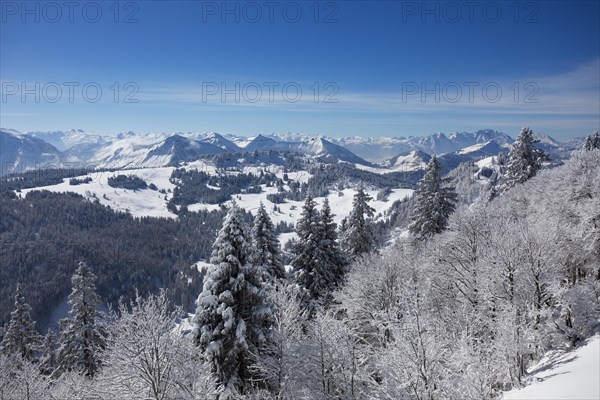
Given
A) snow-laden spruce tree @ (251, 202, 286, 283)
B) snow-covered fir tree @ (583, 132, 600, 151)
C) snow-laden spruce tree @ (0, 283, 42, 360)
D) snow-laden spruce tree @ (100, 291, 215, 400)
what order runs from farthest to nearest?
1. snow-covered fir tree @ (583, 132, 600, 151)
2. snow-laden spruce tree @ (0, 283, 42, 360)
3. snow-laden spruce tree @ (251, 202, 286, 283)
4. snow-laden spruce tree @ (100, 291, 215, 400)

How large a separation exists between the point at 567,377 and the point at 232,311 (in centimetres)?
1590

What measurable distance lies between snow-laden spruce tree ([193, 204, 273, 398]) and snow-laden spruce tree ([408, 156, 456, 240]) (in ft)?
84.7

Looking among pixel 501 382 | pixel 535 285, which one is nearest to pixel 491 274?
pixel 535 285

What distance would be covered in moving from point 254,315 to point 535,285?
1742cm

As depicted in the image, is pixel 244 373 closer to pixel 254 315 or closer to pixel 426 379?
pixel 254 315

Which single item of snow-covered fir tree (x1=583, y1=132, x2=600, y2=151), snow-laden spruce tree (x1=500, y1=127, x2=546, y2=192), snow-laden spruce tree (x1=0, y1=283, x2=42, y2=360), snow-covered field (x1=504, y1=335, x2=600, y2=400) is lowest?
snow-laden spruce tree (x1=0, y1=283, x2=42, y2=360)

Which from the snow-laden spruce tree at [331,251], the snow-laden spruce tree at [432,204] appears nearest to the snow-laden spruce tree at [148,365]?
the snow-laden spruce tree at [331,251]

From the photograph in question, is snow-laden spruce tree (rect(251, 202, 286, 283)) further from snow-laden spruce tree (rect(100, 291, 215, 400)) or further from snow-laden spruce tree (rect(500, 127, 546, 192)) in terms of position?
snow-laden spruce tree (rect(500, 127, 546, 192))

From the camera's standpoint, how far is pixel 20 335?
38.5m

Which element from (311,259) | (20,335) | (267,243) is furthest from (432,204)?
(20,335)

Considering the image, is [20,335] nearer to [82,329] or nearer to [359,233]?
[82,329]

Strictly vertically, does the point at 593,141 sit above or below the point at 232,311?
above

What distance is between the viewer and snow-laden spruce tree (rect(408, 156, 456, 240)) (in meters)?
40.0

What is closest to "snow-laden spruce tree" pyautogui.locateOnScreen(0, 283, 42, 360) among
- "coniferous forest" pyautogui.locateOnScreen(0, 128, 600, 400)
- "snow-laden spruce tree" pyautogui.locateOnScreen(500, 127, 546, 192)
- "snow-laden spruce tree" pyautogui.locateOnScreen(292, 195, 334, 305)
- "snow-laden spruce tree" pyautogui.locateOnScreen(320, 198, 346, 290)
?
"coniferous forest" pyautogui.locateOnScreen(0, 128, 600, 400)
